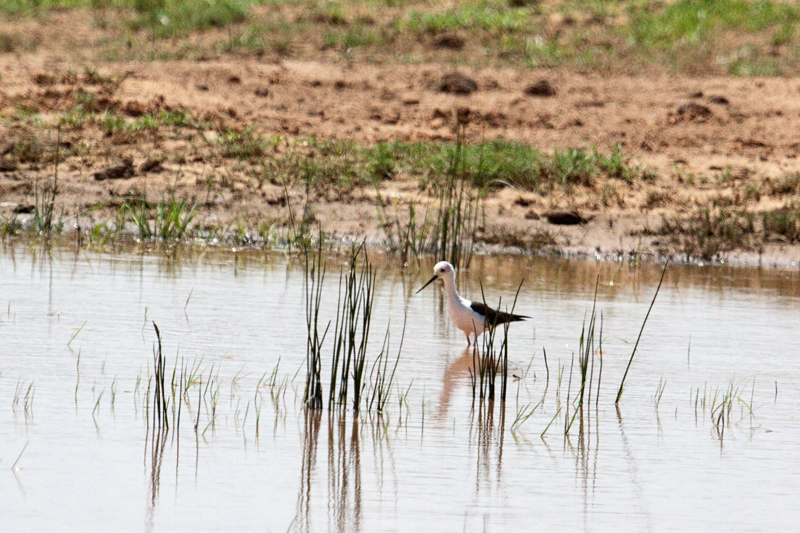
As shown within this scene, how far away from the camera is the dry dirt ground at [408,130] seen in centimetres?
1195

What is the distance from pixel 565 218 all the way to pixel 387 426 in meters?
7.14

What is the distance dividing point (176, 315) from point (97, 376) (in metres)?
1.69

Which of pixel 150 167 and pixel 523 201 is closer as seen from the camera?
pixel 523 201

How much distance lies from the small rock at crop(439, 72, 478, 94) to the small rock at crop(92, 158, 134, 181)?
501 centimetres

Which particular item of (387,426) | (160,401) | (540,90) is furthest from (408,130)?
(160,401)

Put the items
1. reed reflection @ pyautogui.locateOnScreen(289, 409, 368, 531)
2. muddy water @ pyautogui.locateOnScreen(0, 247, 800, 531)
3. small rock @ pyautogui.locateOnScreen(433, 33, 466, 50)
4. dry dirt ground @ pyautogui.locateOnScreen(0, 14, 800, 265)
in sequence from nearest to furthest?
reed reflection @ pyautogui.locateOnScreen(289, 409, 368, 531)
muddy water @ pyautogui.locateOnScreen(0, 247, 800, 531)
dry dirt ground @ pyautogui.locateOnScreen(0, 14, 800, 265)
small rock @ pyautogui.locateOnScreen(433, 33, 466, 50)

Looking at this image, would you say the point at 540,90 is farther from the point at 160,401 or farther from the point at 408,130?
the point at 160,401

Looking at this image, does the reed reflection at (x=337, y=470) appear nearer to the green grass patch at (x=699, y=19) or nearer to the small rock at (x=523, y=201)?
the small rock at (x=523, y=201)

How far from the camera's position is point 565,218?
12.0 m

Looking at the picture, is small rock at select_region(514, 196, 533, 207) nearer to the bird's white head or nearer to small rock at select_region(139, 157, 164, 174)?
small rock at select_region(139, 157, 164, 174)

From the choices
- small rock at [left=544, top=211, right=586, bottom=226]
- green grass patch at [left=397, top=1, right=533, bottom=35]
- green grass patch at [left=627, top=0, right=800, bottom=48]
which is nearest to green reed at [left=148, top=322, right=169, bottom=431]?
small rock at [left=544, top=211, right=586, bottom=226]

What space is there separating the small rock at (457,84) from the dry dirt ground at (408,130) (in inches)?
3.8

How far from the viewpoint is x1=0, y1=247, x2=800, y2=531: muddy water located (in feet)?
13.6

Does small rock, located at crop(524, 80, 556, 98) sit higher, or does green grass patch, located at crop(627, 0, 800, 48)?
green grass patch, located at crop(627, 0, 800, 48)
